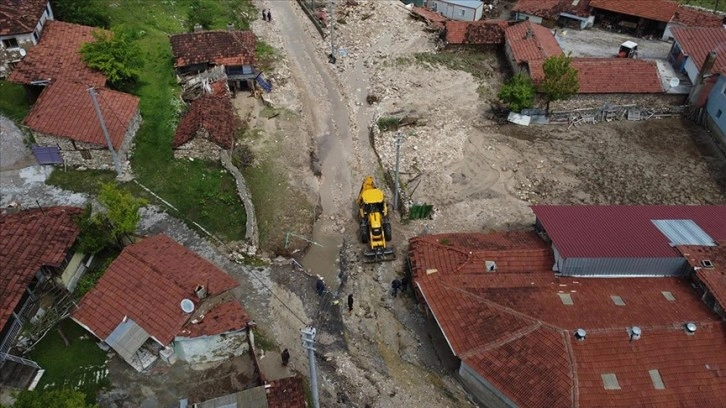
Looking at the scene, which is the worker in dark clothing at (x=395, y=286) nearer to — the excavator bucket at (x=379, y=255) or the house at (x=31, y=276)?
the excavator bucket at (x=379, y=255)

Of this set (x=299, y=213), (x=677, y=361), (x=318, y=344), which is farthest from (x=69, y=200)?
(x=677, y=361)

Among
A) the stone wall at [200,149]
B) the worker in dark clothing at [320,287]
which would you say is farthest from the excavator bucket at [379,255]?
the stone wall at [200,149]

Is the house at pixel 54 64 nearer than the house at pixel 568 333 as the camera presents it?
No

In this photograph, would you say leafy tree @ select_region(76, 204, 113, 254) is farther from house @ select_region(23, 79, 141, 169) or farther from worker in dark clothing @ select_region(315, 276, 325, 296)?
worker in dark clothing @ select_region(315, 276, 325, 296)

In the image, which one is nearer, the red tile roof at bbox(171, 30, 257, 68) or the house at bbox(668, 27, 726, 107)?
the house at bbox(668, 27, 726, 107)

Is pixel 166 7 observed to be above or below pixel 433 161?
above

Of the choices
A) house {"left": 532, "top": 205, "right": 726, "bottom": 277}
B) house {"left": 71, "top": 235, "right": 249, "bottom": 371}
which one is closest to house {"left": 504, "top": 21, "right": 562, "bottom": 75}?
house {"left": 532, "top": 205, "right": 726, "bottom": 277}

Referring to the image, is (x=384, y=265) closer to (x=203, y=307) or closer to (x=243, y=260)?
(x=243, y=260)
